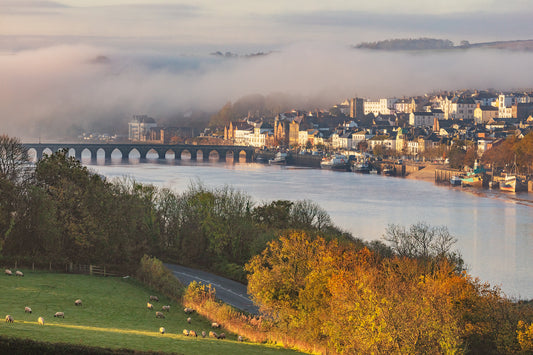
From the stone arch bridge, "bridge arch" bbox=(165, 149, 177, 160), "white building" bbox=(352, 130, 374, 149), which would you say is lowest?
"bridge arch" bbox=(165, 149, 177, 160)

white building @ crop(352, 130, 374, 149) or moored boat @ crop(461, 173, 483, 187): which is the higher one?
white building @ crop(352, 130, 374, 149)

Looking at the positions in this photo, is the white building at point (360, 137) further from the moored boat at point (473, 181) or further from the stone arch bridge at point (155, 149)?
the moored boat at point (473, 181)

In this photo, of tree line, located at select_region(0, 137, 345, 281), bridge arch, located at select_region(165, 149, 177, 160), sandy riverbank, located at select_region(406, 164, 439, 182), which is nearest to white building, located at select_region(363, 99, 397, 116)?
bridge arch, located at select_region(165, 149, 177, 160)

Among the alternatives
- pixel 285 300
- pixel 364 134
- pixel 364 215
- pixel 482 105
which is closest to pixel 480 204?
pixel 364 215

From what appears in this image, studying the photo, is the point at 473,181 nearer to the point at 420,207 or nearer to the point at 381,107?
the point at 420,207

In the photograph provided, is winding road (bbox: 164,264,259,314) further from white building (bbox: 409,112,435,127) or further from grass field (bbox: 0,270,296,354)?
white building (bbox: 409,112,435,127)
